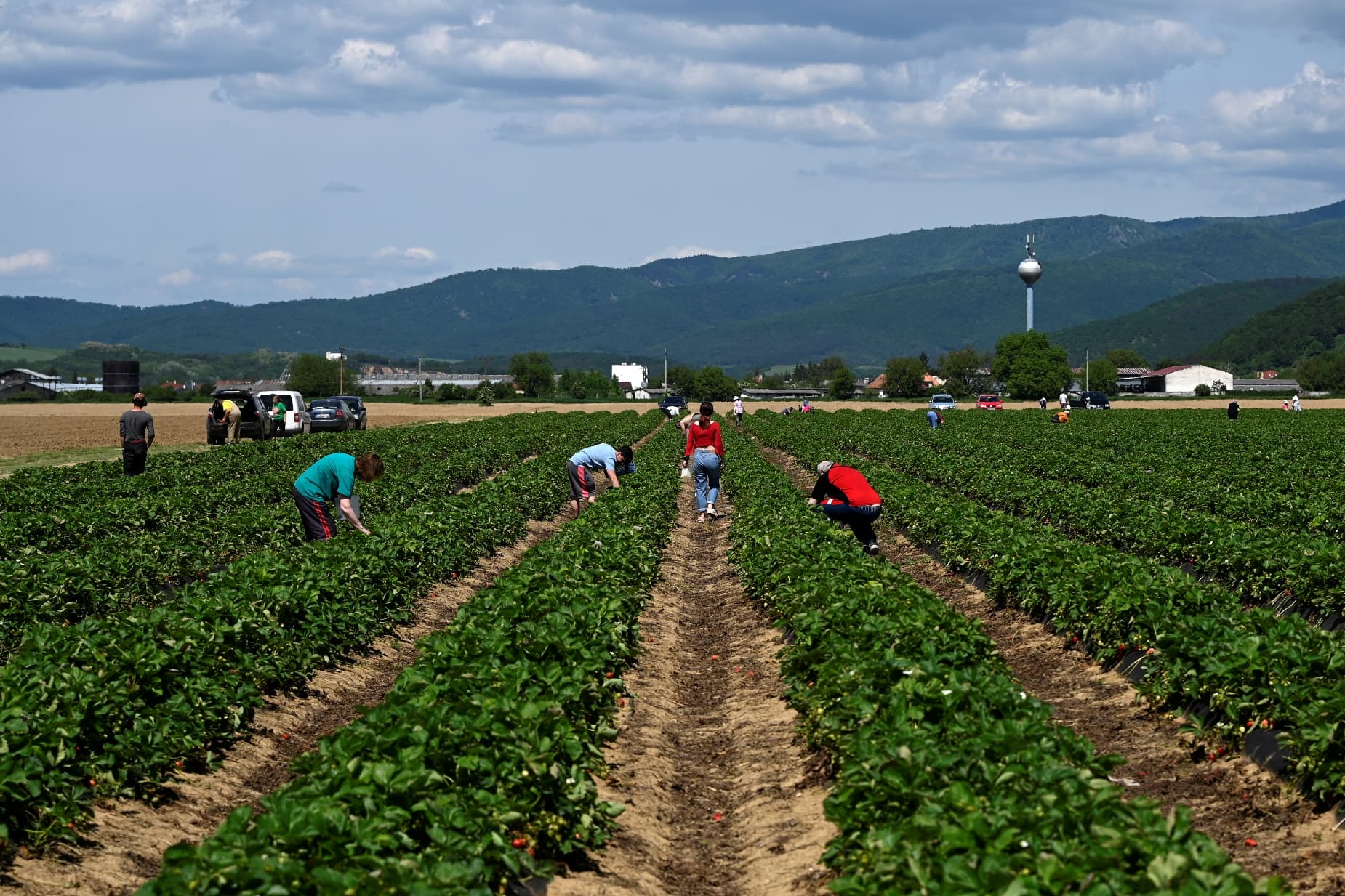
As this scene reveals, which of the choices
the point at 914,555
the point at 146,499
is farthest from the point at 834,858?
the point at 146,499

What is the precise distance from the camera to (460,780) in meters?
6.75

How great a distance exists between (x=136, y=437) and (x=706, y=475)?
33.5 feet

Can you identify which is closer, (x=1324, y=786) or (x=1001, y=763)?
(x=1001, y=763)

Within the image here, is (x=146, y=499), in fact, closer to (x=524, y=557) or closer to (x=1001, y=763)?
(x=524, y=557)

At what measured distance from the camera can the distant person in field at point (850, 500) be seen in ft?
57.1

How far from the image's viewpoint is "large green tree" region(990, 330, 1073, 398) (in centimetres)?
16175

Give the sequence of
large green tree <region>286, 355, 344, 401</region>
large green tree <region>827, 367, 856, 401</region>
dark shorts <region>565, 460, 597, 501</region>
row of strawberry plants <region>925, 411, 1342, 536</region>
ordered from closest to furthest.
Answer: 1. dark shorts <region>565, 460, 597, 501</region>
2. row of strawberry plants <region>925, 411, 1342, 536</region>
3. large green tree <region>286, 355, 344, 401</region>
4. large green tree <region>827, 367, 856, 401</region>

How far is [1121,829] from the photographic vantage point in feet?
17.8

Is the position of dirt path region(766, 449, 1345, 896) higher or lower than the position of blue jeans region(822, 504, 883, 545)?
lower

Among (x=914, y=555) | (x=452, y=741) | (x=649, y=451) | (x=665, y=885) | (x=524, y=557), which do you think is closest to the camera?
(x=452, y=741)

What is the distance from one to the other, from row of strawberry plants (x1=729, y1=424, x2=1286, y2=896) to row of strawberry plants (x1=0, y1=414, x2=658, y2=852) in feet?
12.9

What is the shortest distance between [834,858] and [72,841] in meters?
3.99

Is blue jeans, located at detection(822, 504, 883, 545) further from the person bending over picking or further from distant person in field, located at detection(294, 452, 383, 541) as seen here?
distant person in field, located at detection(294, 452, 383, 541)

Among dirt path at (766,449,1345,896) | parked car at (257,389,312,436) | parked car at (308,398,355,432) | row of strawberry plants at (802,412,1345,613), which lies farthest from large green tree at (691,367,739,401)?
dirt path at (766,449,1345,896)
